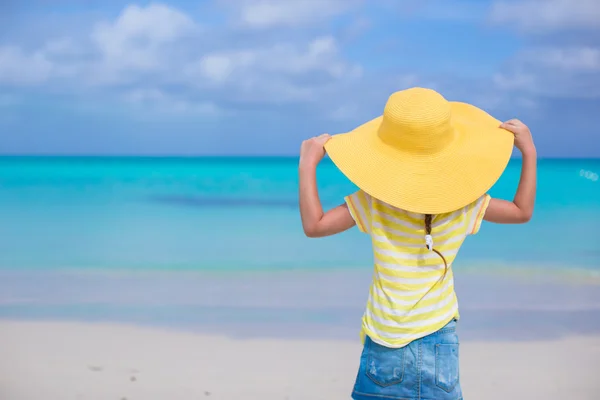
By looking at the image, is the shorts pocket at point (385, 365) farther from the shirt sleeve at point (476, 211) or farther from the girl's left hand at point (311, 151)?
the girl's left hand at point (311, 151)

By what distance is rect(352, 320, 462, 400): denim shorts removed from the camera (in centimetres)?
162

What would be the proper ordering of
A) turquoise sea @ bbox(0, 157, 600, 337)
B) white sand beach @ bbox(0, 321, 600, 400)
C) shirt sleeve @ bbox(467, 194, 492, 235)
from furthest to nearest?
turquoise sea @ bbox(0, 157, 600, 337) → white sand beach @ bbox(0, 321, 600, 400) → shirt sleeve @ bbox(467, 194, 492, 235)

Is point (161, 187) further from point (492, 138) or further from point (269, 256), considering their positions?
point (492, 138)

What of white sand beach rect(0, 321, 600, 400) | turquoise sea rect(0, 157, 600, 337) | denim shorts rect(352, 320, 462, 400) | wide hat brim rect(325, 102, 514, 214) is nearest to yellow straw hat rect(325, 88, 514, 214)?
wide hat brim rect(325, 102, 514, 214)

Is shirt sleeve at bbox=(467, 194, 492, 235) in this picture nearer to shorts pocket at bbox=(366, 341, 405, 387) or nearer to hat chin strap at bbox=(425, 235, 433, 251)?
hat chin strap at bbox=(425, 235, 433, 251)

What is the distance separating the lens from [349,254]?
7055mm

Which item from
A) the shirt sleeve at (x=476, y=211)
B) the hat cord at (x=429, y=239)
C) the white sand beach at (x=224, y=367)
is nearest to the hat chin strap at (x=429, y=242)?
the hat cord at (x=429, y=239)

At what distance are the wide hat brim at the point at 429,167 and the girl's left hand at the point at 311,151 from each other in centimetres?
2

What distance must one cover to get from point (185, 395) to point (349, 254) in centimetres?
395

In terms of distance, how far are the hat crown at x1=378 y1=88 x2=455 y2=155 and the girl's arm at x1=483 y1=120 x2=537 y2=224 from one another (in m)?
0.17

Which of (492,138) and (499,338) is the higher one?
(492,138)

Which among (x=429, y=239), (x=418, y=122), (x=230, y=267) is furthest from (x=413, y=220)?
(x=230, y=267)

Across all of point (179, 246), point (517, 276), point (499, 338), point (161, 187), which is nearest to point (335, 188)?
point (161, 187)

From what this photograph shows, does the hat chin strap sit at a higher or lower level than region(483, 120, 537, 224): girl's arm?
lower
